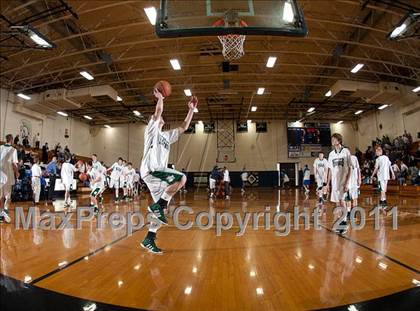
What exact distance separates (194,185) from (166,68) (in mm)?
14806

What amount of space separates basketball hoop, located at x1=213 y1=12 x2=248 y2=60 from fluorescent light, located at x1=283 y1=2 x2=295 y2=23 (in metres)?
0.70

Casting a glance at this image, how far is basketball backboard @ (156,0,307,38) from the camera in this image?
4.70 m

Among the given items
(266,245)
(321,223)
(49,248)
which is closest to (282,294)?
A: (266,245)

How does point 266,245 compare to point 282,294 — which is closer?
point 282,294

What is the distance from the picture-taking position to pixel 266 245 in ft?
14.3

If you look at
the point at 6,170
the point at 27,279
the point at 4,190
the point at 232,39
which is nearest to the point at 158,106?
the point at 27,279

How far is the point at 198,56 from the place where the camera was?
1670cm

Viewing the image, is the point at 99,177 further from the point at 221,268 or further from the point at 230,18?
the point at 221,268

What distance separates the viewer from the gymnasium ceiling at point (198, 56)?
40.6ft

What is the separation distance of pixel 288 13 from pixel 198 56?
478 inches

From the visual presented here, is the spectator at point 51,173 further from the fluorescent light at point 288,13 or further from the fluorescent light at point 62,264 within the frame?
the fluorescent light at point 288,13

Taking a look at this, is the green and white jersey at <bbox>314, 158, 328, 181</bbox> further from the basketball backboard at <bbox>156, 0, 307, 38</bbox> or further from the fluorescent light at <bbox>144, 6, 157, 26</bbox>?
the fluorescent light at <bbox>144, 6, 157, 26</bbox>

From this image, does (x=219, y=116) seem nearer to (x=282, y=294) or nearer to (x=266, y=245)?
(x=266, y=245)

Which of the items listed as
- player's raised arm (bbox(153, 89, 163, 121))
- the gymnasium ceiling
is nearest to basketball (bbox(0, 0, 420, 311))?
player's raised arm (bbox(153, 89, 163, 121))
